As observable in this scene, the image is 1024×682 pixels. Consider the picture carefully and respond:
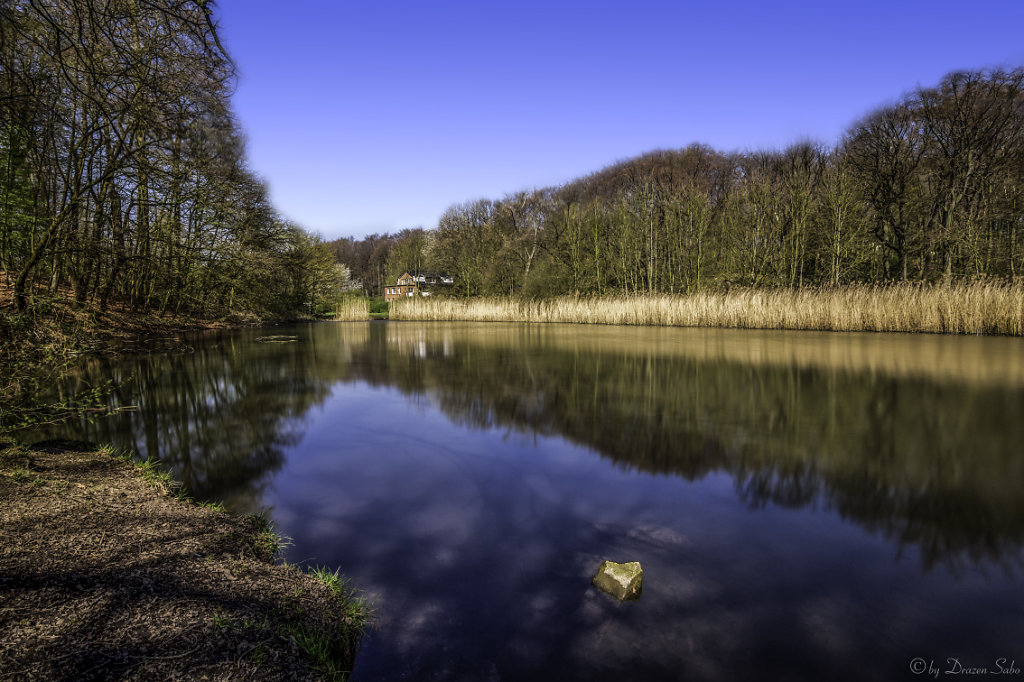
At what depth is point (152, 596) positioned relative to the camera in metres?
2.06

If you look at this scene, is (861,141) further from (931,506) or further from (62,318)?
(62,318)

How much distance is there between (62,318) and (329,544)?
322 cm

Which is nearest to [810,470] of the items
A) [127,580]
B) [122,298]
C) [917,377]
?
[127,580]

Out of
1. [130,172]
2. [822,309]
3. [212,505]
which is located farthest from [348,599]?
[822,309]

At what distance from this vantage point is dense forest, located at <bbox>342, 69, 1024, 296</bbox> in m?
18.6

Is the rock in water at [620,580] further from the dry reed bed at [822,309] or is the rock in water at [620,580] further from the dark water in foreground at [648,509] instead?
the dry reed bed at [822,309]

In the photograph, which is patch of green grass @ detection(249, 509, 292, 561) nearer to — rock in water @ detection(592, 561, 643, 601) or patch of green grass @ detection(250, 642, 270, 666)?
patch of green grass @ detection(250, 642, 270, 666)

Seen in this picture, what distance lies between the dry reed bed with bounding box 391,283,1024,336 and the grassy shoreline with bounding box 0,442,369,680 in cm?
1792

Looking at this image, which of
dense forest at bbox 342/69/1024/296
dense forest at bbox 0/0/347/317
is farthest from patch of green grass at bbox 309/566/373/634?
dense forest at bbox 342/69/1024/296

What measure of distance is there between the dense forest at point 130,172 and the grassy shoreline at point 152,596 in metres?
2.36

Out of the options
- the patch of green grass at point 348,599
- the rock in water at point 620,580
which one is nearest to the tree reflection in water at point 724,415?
the patch of green grass at point 348,599

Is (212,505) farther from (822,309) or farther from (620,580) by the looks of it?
(822,309)

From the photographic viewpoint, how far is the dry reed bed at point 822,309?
14125 mm

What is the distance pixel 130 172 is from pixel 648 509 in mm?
8571
